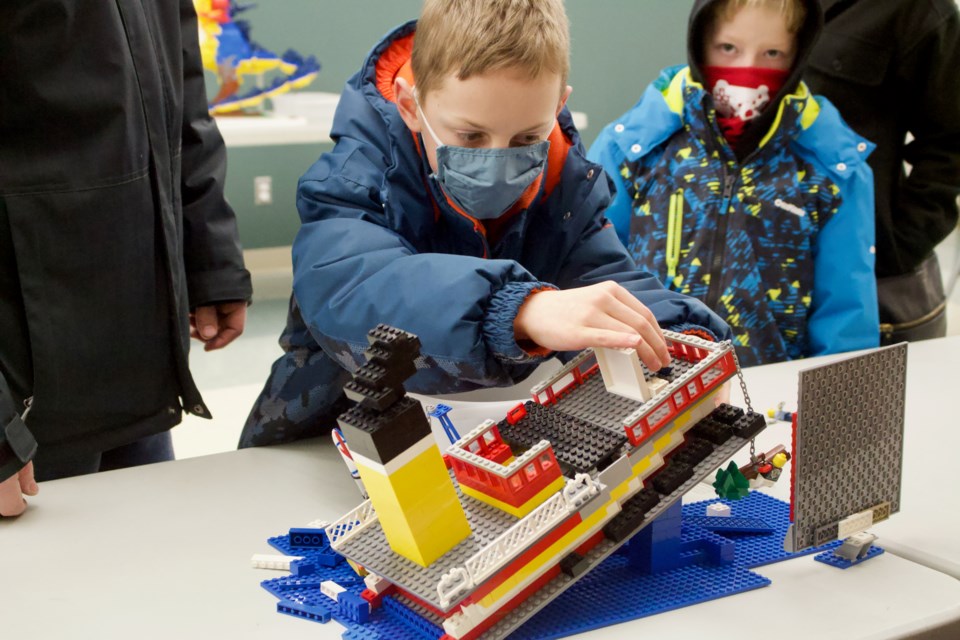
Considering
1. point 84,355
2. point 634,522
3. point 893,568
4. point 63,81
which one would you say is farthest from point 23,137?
point 893,568

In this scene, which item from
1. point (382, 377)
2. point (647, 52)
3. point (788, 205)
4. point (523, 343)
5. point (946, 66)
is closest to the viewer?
point (382, 377)

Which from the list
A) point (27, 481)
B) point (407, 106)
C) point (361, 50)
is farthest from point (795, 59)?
point (361, 50)

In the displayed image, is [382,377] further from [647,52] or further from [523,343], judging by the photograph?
[647,52]

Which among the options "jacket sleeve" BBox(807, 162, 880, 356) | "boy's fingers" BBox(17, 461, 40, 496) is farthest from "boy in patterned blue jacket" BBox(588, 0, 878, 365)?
"boy's fingers" BBox(17, 461, 40, 496)

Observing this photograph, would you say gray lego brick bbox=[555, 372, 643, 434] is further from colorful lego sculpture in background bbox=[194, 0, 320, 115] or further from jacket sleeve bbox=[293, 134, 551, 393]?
colorful lego sculpture in background bbox=[194, 0, 320, 115]

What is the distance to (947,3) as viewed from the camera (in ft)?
6.37

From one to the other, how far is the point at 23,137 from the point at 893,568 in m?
1.04

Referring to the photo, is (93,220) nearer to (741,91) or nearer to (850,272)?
(741,91)

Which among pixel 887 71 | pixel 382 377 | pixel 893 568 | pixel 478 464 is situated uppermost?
pixel 887 71

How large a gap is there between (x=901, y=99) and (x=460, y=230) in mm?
1288

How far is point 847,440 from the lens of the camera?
93cm

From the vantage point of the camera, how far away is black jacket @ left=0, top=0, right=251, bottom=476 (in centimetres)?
113

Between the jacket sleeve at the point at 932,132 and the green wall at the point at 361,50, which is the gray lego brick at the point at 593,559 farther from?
the green wall at the point at 361,50

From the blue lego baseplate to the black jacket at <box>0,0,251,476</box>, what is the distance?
0.39 metres
